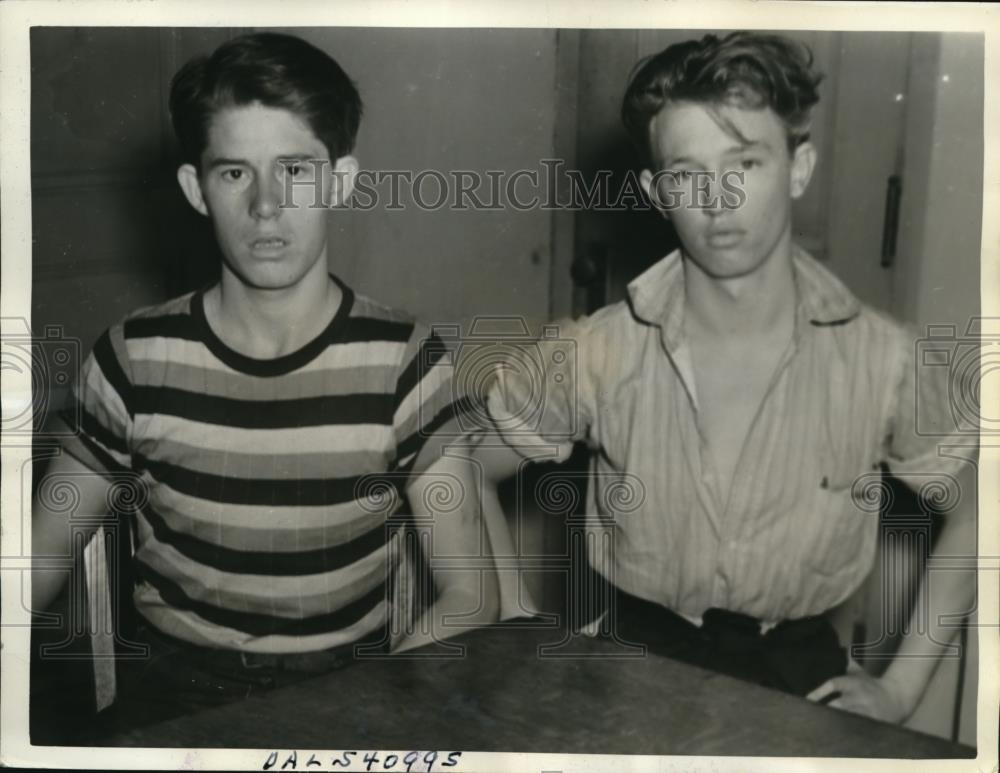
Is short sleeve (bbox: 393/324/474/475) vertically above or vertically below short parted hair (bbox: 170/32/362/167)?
below

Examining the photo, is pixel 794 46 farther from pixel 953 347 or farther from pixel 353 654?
pixel 353 654

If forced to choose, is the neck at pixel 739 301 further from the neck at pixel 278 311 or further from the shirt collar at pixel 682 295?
the neck at pixel 278 311

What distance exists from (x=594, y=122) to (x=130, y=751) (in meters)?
0.97

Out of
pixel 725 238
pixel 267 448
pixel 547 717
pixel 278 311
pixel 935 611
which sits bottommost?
pixel 547 717

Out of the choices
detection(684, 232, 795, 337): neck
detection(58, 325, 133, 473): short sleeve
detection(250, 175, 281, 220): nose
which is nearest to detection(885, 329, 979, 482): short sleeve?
detection(684, 232, 795, 337): neck

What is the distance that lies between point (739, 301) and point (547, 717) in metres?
0.57

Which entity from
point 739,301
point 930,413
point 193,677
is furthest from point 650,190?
point 193,677

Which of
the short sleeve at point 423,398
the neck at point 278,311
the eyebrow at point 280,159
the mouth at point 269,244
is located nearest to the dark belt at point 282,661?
the short sleeve at point 423,398

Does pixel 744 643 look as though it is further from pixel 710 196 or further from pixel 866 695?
pixel 710 196

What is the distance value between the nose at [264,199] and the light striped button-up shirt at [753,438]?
35 cm

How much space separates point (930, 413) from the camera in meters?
1.74

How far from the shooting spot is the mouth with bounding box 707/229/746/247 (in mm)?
1705

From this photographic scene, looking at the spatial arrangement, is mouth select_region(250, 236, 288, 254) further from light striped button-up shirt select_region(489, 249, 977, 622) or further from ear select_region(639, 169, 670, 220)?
ear select_region(639, 169, 670, 220)

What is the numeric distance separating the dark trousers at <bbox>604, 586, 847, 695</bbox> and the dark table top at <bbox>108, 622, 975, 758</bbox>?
3 cm
